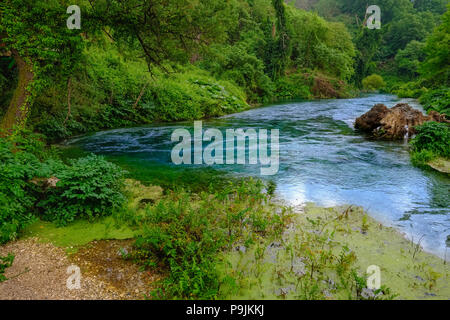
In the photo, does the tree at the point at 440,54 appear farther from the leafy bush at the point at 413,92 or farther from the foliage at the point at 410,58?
the foliage at the point at 410,58

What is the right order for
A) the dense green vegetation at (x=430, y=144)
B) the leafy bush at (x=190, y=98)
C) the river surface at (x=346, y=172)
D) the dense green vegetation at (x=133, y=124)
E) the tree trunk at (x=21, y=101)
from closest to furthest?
the dense green vegetation at (x=133, y=124) → the river surface at (x=346, y=172) → the tree trunk at (x=21, y=101) → the dense green vegetation at (x=430, y=144) → the leafy bush at (x=190, y=98)

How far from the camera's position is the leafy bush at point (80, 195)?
180 inches

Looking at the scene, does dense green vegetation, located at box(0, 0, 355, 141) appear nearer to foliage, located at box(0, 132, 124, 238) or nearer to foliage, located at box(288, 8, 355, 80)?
foliage, located at box(0, 132, 124, 238)

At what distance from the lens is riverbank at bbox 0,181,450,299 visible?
3.13 m

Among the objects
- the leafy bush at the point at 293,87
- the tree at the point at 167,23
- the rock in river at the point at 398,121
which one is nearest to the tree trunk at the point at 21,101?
the tree at the point at 167,23

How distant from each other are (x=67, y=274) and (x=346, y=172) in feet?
21.4

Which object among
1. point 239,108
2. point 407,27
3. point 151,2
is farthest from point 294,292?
point 407,27

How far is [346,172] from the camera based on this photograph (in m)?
7.36

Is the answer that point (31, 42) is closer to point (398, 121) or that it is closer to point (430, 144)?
point (430, 144)

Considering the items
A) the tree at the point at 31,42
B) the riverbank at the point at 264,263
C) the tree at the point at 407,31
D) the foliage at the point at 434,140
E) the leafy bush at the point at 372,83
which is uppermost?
the tree at the point at 407,31

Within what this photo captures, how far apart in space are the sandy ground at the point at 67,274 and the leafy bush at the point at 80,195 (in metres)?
0.67

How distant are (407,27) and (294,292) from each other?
265 feet

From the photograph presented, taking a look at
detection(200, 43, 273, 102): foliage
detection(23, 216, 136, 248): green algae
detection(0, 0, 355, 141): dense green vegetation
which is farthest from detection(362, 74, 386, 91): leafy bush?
detection(23, 216, 136, 248): green algae

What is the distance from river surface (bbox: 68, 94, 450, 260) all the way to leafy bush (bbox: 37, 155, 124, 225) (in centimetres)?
303
